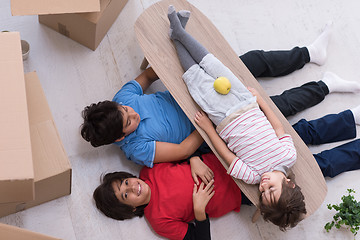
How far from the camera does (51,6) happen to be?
1.60 m

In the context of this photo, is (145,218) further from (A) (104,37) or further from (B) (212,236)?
(A) (104,37)

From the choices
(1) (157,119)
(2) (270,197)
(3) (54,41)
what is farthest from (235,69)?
(3) (54,41)

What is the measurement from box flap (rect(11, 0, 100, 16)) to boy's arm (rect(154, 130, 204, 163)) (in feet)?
2.01

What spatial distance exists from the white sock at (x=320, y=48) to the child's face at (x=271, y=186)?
0.75m

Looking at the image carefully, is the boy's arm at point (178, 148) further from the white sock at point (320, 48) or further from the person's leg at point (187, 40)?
the white sock at point (320, 48)

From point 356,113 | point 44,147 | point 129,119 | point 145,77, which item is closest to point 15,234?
point 44,147

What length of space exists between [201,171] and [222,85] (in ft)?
1.21

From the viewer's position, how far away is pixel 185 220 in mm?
1723

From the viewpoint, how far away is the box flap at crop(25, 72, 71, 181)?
1487 mm

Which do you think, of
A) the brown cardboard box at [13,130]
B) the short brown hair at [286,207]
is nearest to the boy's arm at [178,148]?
the short brown hair at [286,207]

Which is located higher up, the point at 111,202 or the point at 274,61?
the point at 274,61

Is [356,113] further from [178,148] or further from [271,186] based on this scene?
[178,148]

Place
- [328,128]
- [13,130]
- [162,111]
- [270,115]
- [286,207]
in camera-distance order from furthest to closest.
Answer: [328,128]
[162,111]
[270,115]
[286,207]
[13,130]

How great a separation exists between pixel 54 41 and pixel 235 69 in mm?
861
